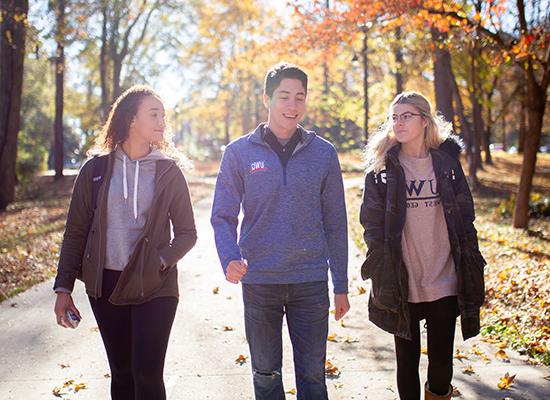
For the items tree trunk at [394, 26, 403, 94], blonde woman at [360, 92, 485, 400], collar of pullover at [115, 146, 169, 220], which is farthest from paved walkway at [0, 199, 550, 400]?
tree trunk at [394, 26, 403, 94]

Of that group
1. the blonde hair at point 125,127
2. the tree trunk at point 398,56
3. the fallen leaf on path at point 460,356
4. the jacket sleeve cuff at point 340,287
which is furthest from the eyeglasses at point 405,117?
the tree trunk at point 398,56

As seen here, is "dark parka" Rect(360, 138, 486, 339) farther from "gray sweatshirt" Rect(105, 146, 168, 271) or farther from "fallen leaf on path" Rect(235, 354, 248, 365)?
"fallen leaf on path" Rect(235, 354, 248, 365)

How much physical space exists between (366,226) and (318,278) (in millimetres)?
576

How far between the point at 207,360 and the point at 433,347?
2.51 meters

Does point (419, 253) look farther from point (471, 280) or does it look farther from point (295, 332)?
point (295, 332)

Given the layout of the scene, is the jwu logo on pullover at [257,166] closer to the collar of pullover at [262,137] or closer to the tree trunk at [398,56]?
the collar of pullover at [262,137]

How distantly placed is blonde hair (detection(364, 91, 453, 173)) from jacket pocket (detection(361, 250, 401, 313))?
0.54 metres

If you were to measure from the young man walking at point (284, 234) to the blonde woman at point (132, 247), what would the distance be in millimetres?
301

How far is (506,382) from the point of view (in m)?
5.10

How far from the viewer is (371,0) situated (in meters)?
13.3

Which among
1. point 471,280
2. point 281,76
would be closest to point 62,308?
point 281,76

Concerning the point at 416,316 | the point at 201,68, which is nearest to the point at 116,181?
the point at 416,316

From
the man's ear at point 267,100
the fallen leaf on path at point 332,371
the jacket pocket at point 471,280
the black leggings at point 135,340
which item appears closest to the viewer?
the black leggings at point 135,340

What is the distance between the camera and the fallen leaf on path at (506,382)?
505cm
